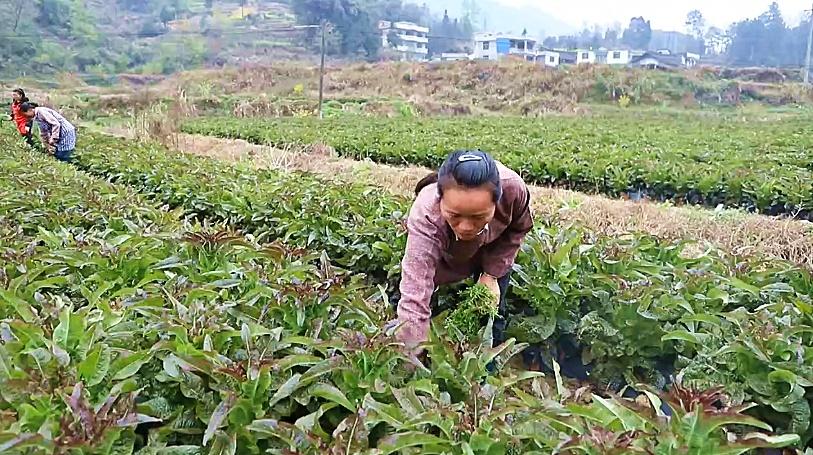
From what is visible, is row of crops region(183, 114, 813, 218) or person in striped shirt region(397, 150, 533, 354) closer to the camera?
person in striped shirt region(397, 150, 533, 354)

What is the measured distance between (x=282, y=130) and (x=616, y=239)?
15282 mm

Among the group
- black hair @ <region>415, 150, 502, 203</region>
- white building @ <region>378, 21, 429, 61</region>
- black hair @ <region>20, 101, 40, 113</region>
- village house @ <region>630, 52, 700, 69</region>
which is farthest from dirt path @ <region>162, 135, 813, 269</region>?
white building @ <region>378, 21, 429, 61</region>

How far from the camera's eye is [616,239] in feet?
12.6

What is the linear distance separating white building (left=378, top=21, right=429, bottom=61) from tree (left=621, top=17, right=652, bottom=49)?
32.0 m

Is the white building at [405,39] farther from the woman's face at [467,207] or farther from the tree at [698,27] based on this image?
the woman's face at [467,207]

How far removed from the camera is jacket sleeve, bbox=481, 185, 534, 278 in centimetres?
303

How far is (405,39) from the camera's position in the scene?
70312mm

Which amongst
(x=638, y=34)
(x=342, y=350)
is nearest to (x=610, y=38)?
(x=638, y=34)

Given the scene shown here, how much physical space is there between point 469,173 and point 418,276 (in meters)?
0.43

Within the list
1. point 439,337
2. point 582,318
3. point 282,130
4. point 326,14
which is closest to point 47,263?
point 439,337

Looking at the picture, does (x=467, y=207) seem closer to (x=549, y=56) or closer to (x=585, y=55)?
(x=549, y=56)

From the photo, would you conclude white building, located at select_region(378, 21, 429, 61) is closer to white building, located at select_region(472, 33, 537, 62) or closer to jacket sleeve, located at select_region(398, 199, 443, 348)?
white building, located at select_region(472, 33, 537, 62)

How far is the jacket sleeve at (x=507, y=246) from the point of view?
3.03m

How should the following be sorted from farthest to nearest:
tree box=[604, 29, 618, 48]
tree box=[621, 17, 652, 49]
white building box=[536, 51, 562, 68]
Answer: tree box=[621, 17, 652, 49]
tree box=[604, 29, 618, 48]
white building box=[536, 51, 562, 68]
